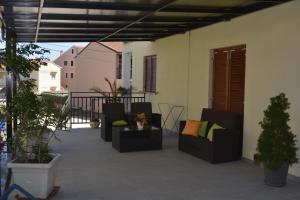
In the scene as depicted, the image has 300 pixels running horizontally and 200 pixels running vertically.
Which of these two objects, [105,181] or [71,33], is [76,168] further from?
[71,33]

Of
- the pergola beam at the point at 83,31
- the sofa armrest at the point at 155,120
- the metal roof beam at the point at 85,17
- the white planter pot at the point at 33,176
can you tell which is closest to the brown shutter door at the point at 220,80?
the metal roof beam at the point at 85,17

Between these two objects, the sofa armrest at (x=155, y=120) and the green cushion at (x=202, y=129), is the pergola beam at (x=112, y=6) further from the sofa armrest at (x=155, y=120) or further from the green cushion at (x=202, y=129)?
the sofa armrest at (x=155, y=120)

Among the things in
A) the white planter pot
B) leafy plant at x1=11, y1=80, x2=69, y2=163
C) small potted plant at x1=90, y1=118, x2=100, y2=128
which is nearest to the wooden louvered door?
leafy plant at x1=11, y1=80, x2=69, y2=163

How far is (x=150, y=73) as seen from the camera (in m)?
11.4

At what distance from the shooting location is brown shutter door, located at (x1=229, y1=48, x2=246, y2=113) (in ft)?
22.8

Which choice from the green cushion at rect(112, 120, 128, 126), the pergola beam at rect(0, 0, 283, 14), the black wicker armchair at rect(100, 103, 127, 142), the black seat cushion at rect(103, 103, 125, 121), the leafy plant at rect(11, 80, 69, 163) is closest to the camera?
the leafy plant at rect(11, 80, 69, 163)

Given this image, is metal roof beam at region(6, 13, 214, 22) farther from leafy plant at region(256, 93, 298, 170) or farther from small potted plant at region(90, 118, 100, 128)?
small potted plant at region(90, 118, 100, 128)

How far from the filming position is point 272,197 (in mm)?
4656

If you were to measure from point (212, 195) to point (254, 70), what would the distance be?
8.55ft

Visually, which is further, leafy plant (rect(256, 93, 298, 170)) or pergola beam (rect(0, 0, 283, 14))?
pergola beam (rect(0, 0, 283, 14))

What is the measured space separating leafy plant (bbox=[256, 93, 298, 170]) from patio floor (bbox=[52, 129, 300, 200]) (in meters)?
0.37

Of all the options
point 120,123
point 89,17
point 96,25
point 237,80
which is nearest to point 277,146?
point 237,80

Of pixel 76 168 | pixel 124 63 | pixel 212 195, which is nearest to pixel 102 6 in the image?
pixel 76 168

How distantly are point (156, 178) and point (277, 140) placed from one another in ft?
5.70
